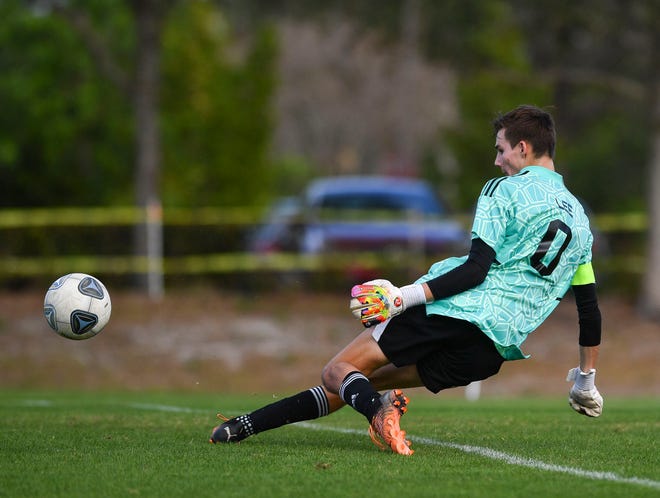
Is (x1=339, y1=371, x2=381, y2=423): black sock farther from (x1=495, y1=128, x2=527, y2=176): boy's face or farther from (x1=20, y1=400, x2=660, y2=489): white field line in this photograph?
(x1=495, y1=128, x2=527, y2=176): boy's face

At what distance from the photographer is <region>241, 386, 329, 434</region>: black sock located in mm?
6777

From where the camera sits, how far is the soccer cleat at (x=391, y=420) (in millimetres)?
6164

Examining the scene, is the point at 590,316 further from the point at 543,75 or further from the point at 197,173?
the point at 197,173

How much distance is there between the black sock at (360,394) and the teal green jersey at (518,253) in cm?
52

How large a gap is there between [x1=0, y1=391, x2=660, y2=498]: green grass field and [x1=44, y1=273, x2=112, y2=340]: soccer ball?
0.67 m

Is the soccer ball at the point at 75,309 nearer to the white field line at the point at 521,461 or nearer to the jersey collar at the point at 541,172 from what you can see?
the white field line at the point at 521,461

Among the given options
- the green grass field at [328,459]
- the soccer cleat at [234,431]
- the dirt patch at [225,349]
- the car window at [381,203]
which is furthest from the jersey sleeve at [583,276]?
the car window at [381,203]

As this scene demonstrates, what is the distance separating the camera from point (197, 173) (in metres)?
26.4

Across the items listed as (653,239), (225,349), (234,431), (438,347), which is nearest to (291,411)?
(234,431)

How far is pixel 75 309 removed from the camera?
703 cm

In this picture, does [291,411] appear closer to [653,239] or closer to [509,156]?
[509,156]

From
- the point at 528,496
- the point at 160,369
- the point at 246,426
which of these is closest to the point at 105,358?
the point at 160,369

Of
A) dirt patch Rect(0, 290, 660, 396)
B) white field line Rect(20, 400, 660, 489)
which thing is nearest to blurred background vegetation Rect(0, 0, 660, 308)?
dirt patch Rect(0, 290, 660, 396)

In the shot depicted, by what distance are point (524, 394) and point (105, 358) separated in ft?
21.3
